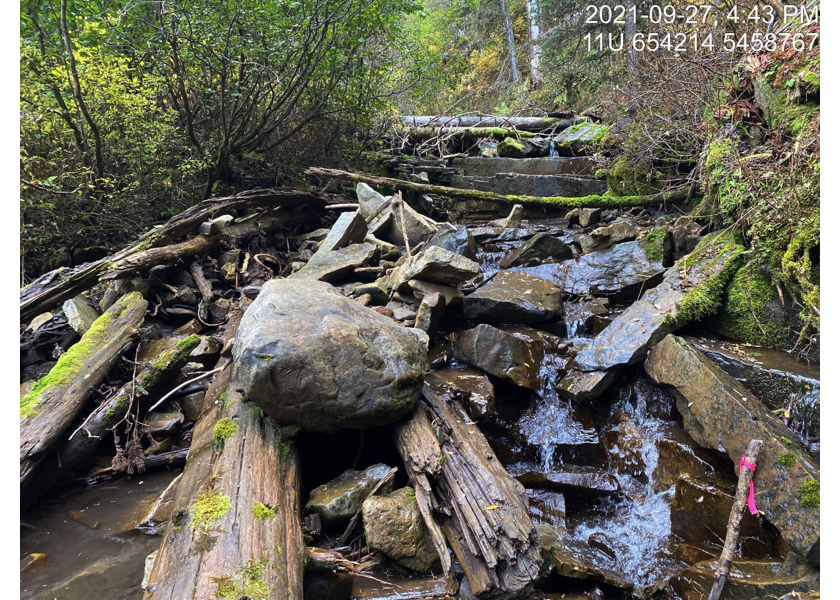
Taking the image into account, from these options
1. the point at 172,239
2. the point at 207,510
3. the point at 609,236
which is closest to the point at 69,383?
the point at 207,510

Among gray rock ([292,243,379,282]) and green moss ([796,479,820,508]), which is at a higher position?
gray rock ([292,243,379,282])

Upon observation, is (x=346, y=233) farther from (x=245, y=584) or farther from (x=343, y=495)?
(x=245, y=584)

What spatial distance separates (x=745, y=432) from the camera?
11.4 feet

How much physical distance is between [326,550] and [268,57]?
837 cm

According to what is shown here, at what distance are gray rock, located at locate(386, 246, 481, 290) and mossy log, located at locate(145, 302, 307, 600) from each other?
105 inches

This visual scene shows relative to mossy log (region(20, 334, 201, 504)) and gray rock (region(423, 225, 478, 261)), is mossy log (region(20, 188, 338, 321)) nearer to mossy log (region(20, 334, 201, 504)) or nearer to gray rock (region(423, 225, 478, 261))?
mossy log (region(20, 334, 201, 504))

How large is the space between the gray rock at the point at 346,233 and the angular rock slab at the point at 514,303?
8.67ft

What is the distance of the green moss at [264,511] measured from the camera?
277 cm

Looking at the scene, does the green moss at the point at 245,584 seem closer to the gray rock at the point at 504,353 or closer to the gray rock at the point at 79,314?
the gray rock at the point at 504,353

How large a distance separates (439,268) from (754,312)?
3.45m

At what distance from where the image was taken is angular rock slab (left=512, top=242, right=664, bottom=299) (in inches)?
248

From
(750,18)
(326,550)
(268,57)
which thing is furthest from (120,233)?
(750,18)

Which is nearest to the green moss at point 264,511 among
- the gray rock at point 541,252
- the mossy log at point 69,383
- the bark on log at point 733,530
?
the mossy log at point 69,383
